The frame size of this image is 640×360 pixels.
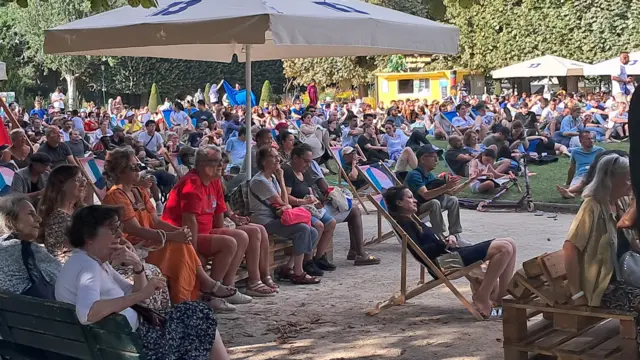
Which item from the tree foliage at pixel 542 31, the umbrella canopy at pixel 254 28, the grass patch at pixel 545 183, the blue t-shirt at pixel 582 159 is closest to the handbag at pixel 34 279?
the umbrella canopy at pixel 254 28

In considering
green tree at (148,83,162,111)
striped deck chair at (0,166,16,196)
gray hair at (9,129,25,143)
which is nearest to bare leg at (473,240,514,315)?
striped deck chair at (0,166,16,196)

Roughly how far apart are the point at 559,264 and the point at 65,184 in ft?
9.95

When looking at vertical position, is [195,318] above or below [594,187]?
below

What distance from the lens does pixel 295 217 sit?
7.38 m

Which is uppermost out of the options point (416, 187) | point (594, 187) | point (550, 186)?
point (594, 187)

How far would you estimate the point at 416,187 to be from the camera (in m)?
8.07

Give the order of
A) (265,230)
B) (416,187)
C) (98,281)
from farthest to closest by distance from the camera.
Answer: (416,187), (265,230), (98,281)

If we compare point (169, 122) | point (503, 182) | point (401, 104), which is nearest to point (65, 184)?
point (503, 182)

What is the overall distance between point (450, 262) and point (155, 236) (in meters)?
2.08

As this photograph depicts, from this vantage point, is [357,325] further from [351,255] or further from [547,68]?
[547,68]

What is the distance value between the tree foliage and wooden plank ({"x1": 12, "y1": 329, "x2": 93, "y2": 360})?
31825 mm

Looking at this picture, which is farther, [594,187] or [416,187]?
[416,187]

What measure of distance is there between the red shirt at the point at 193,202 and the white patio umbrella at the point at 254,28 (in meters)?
1.08

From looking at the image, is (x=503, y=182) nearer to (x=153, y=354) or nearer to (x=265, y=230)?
(x=265, y=230)
